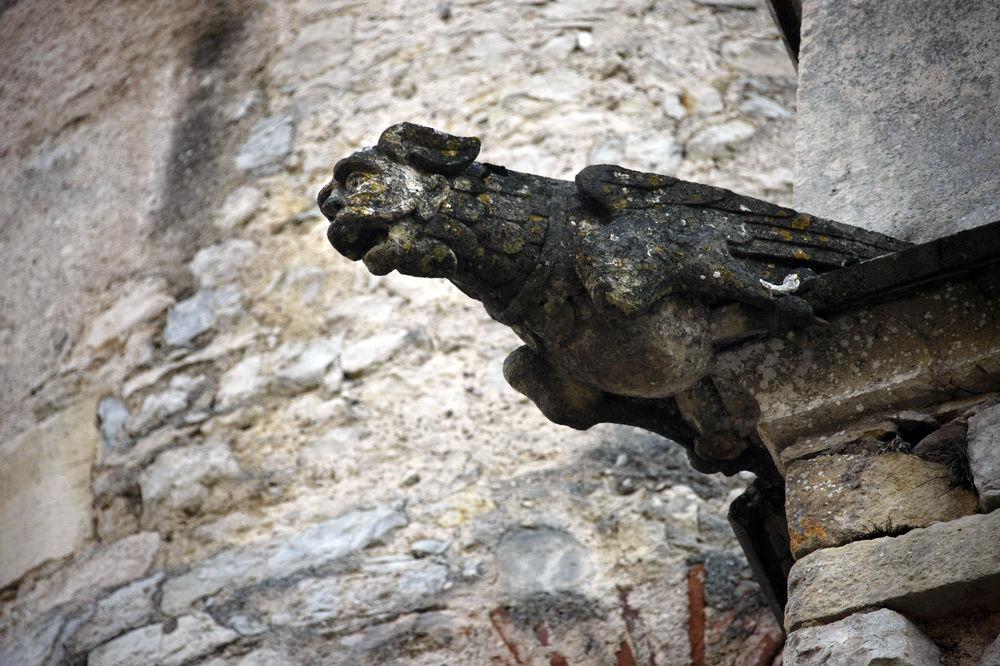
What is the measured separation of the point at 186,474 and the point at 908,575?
9.93 feet

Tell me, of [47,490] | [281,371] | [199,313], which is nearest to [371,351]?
[281,371]

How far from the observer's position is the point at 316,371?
4.65m

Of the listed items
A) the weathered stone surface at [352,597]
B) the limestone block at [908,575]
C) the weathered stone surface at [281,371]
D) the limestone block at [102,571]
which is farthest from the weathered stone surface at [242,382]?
the limestone block at [908,575]

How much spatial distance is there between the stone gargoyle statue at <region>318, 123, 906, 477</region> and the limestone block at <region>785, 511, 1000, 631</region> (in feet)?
1.29

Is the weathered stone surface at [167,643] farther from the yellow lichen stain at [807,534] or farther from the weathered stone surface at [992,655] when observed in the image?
the weathered stone surface at [992,655]

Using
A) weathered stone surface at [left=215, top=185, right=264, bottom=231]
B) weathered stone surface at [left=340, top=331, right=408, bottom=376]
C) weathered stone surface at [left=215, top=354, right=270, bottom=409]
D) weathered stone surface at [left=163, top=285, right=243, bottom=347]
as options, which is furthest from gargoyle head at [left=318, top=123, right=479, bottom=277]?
weathered stone surface at [left=215, top=185, right=264, bottom=231]

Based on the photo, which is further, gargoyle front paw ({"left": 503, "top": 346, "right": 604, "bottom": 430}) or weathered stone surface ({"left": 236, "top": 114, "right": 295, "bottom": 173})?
weathered stone surface ({"left": 236, "top": 114, "right": 295, "bottom": 173})

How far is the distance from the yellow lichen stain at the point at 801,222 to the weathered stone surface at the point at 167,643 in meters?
2.22

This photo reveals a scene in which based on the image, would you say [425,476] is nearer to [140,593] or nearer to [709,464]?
[140,593]

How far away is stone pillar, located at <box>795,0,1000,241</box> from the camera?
2.65m

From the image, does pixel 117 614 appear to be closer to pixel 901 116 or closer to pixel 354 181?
pixel 354 181

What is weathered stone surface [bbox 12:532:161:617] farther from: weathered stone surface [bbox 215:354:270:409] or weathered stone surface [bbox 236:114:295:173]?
weathered stone surface [bbox 236:114:295:173]

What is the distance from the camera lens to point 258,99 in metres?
5.64

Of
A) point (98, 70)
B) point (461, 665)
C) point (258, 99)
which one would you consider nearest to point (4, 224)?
point (98, 70)
